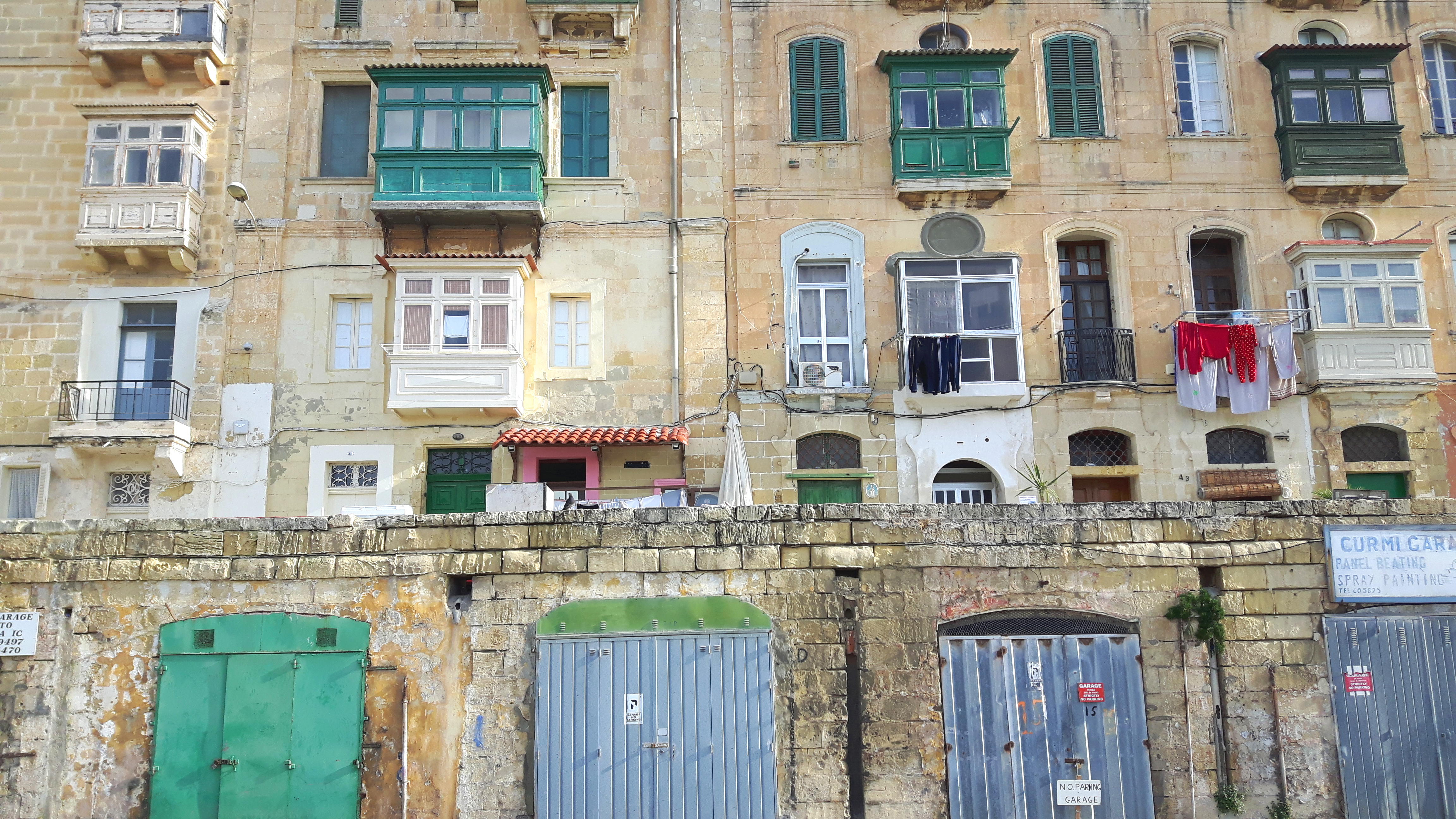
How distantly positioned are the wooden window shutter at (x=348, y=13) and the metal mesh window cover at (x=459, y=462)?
25.0 feet

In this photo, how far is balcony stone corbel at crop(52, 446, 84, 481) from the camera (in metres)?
16.7

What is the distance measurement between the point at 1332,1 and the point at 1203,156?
376cm

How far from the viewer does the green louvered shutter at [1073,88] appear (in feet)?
61.2

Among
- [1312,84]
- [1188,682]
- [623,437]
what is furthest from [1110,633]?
[1312,84]

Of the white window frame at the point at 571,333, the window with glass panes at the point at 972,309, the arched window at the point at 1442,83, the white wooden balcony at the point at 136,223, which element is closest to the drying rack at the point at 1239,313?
the window with glass panes at the point at 972,309

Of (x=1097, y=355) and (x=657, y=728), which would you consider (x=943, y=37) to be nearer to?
(x=1097, y=355)

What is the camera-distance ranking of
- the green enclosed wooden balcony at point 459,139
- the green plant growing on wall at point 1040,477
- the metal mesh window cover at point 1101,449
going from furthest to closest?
the metal mesh window cover at point 1101,449 → the green enclosed wooden balcony at point 459,139 → the green plant growing on wall at point 1040,477

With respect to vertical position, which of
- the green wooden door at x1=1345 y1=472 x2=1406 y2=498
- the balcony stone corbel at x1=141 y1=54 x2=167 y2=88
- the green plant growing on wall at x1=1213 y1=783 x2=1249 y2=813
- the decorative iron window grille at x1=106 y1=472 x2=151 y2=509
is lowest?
the green plant growing on wall at x1=1213 y1=783 x2=1249 y2=813

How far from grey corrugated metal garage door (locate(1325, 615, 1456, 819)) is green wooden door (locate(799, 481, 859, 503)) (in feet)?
25.0

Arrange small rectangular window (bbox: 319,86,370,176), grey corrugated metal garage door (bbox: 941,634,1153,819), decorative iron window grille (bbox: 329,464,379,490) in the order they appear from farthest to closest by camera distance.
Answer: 1. small rectangular window (bbox: 319,86,370,176)
2. decorative iron window grille (bbox: 329,464,379,490)
3. grey corrugated metal garage door (bbox: 941,634,1153,819)

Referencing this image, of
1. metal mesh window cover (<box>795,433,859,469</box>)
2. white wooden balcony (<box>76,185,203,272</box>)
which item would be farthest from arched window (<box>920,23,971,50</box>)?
white wooden balcony (<box>76,185,203,272</box>)

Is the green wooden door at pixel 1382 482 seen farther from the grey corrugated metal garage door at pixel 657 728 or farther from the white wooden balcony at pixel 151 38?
the white wooden balcony at pixel 151 38

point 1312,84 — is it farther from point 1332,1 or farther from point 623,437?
point 623,437

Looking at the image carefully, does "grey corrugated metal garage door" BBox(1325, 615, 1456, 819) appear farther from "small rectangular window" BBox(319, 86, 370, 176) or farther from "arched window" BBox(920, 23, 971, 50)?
"small rectangular window" BBox(319, 86, 370, 176)
